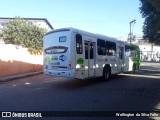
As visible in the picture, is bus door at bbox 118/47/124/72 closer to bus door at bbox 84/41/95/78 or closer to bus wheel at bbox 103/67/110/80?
bus wheel at bbox 103/67/110/80

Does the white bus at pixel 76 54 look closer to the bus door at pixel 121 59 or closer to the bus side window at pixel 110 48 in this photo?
the bus side window at pixel 110 48

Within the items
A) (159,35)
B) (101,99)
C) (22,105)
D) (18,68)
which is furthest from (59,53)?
(159,35)

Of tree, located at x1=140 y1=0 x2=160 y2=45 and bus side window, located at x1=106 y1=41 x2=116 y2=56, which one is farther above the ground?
tree, located at x1=140 y1=0 x2=160 y2=45

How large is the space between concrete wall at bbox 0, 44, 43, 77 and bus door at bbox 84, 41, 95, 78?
8196 millimetres

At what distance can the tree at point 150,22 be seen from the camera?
3088 cm

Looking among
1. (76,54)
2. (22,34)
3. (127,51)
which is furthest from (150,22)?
(76,54)

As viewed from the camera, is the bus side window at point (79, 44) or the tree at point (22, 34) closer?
the bus side window at point (79, 44)

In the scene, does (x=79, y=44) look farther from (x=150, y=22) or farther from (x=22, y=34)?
(x=22, y=34)

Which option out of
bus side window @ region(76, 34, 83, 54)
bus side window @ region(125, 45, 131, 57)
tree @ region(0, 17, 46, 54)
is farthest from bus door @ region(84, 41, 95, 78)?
tree @ region(0, 17, 46, 54)

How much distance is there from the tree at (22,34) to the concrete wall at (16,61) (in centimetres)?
1561

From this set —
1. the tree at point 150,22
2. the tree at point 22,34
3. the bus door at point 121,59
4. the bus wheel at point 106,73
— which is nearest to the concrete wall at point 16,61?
the bus wheel at point 106,73

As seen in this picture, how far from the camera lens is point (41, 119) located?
700 cm

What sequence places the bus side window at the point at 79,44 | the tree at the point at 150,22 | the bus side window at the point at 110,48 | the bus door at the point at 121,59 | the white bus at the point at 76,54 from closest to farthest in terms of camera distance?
the white bus at the point at 76,54 → the bus side window at the point at 79,44 → the bus side window at the point at 110,48 → the bus door at the point at 121,59 → the tree at the point at 150,22

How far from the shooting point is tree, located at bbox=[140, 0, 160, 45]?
30875 mm
